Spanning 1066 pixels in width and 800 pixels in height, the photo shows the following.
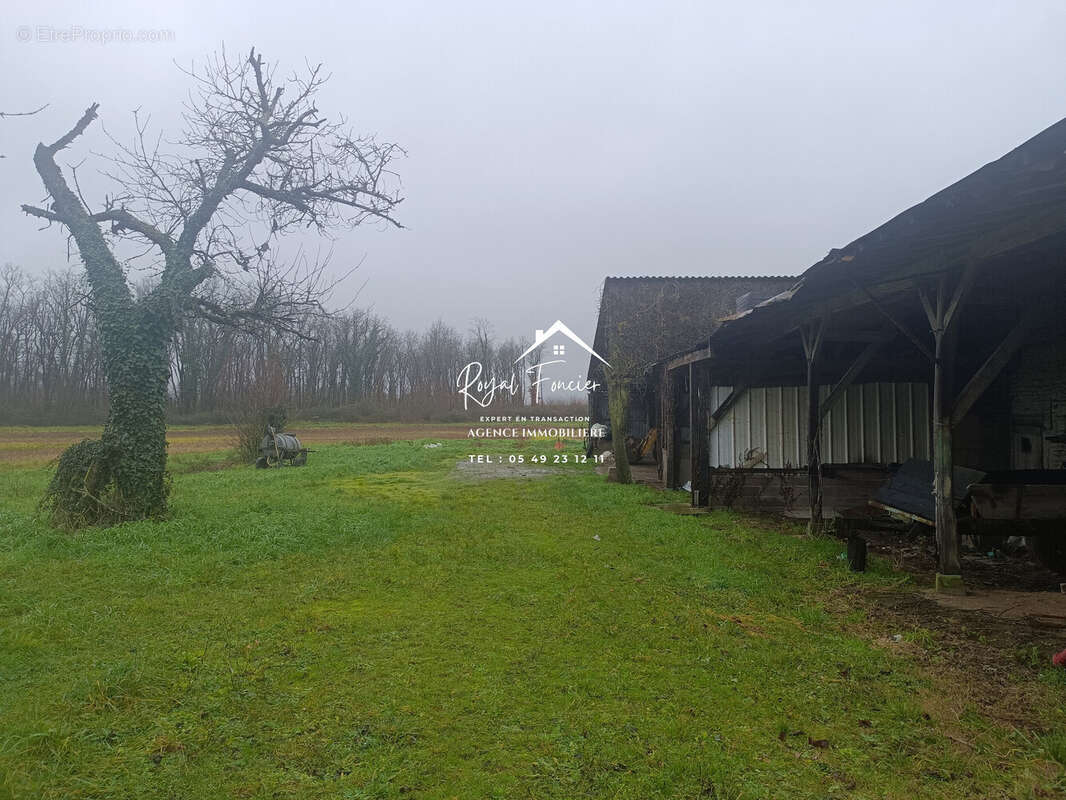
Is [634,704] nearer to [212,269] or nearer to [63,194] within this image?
[212,269]

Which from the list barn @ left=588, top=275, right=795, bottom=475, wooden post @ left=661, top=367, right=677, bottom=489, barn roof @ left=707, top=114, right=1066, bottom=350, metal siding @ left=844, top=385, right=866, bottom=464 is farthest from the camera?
barn @ left=588, top=275, right=795, bottom=475

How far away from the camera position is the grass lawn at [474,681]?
2.47 metres

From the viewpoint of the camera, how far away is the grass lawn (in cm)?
247

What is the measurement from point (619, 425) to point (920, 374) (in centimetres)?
596

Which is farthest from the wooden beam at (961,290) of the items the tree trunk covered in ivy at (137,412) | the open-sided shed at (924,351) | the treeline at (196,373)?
the treeline at (196,373)

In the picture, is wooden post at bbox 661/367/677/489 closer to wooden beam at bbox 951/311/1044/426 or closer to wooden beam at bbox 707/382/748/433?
wooden beam at bbox 707/382/748/433

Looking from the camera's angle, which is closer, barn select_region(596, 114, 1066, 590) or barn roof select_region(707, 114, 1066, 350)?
barn roof select_region(707, 114, 1066, 350)

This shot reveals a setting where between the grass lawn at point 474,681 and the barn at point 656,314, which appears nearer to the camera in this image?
the grass lawn at point 474,681

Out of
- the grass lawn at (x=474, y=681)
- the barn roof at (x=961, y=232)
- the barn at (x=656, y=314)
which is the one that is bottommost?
Result: the grass lawn at (x=474, y=681)

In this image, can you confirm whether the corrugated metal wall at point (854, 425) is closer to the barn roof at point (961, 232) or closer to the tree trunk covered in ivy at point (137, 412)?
the barn roof at point (961, 232)

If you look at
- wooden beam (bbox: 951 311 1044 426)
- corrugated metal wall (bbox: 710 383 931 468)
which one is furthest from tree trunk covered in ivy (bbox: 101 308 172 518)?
wooden beam (bbox: 951 311 1044 426)

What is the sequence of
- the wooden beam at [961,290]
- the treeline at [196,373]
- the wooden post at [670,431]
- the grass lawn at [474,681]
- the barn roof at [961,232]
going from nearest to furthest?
the grass lawn at [474,681], the barn roof at [961,232], the wooden beam at [961,290], the wooden post at [670,431], the treeline at [196,373]

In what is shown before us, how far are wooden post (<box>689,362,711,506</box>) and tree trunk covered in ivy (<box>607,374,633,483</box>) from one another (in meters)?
3.09

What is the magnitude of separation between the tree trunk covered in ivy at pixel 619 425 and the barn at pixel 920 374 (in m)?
0.83
